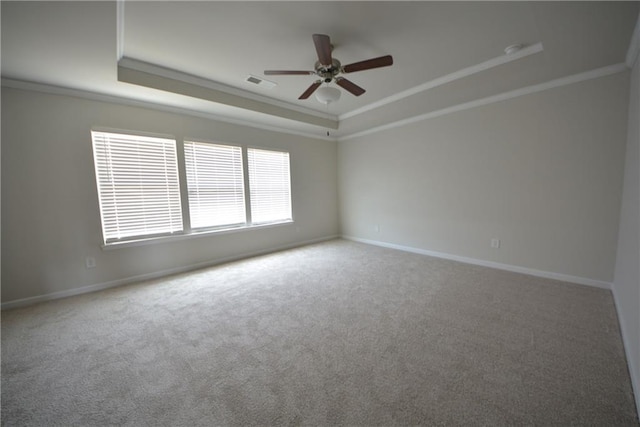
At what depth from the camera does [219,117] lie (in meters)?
3.91

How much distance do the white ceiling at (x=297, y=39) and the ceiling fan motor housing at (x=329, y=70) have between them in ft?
0.72

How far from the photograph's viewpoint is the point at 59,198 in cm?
281

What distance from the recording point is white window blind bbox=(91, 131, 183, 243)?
3078mm

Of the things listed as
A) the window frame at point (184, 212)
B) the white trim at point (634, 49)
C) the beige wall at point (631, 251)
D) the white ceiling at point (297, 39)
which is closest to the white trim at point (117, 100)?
the white ceiling at point (297, 39)

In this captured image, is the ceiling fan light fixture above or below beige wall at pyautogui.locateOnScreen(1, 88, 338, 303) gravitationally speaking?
above

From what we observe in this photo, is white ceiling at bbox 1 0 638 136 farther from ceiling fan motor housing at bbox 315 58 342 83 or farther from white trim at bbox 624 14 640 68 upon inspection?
ceiling fan motor housing at bbox 315 58 342 83

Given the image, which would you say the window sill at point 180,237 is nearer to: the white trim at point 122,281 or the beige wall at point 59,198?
the beige wall at point 59,198

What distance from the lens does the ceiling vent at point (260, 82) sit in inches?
121

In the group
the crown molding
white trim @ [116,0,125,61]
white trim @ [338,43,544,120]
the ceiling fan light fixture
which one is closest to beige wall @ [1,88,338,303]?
the crown molding

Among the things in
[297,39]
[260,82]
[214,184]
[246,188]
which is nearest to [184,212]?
[214,184]

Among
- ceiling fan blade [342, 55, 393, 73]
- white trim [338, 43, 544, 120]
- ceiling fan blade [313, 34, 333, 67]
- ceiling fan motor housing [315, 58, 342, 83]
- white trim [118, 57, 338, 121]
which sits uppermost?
white trim [118, 57, 338, 121]

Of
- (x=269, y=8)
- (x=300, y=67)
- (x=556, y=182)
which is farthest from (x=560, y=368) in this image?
(x=300, y=67)

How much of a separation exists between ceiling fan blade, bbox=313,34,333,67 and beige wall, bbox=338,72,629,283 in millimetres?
2692

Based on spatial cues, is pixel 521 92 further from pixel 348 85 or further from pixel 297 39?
pixel 297 39
